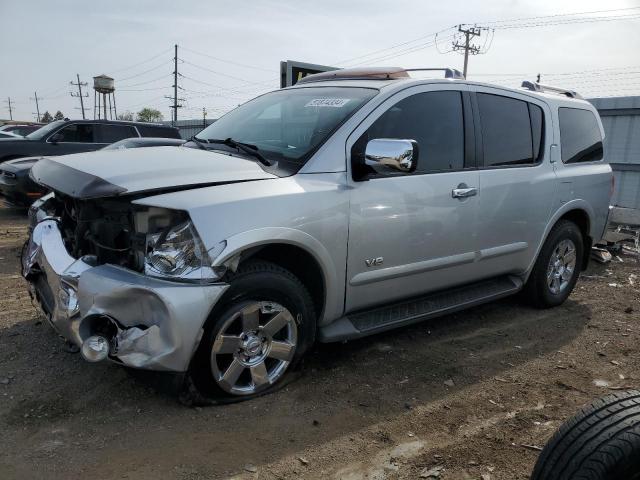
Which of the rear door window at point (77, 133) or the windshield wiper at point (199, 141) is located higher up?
the windshield wiper at point (199, 141)

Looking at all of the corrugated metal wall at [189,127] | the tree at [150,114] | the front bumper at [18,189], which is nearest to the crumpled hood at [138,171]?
the front bumper at [18,189]

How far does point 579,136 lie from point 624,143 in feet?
21.7

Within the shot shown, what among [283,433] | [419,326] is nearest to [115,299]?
[283,433]

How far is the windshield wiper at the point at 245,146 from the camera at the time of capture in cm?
322

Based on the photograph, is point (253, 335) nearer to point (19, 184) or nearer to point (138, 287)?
point (138, 287)

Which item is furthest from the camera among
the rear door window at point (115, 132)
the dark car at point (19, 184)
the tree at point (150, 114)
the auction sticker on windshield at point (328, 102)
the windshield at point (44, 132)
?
the tree at point (150, 114)

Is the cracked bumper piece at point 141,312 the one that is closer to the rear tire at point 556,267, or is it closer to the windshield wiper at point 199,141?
the windshield wiper at point 199,141

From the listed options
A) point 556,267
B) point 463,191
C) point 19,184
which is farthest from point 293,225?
point 19,184

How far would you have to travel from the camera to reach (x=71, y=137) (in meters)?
10.5

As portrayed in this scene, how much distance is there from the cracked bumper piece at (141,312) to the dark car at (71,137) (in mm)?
8564

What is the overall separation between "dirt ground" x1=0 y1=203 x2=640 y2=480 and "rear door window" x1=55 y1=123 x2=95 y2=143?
703 centimetres

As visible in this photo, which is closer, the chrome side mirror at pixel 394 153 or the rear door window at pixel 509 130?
the chrome side mirror at pixel 394 153

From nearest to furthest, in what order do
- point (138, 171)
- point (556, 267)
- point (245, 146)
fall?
point (138, 171) → point (245, 146) → point (556, 267)

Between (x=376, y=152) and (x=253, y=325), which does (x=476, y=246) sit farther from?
(x=253, y=325)
